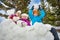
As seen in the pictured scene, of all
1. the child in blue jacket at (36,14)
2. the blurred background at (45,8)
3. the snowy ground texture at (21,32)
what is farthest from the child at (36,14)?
the snowy ground texture at (21,32)

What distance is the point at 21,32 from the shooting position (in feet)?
6.07

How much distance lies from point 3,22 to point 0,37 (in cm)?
15

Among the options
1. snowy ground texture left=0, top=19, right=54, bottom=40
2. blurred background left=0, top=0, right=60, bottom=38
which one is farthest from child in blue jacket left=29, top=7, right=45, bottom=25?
snowy ground texture left=0, top=19, right=54, bottom=40

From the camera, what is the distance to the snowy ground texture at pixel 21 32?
71.2 inches

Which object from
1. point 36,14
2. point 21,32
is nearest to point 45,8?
point 36,14

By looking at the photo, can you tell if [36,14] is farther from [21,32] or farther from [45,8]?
[21,32]

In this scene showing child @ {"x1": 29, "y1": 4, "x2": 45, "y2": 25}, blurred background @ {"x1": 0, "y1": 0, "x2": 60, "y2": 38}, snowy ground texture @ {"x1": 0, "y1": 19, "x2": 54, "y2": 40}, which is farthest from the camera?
blurred background @ {"x1": 0, "y1": 0, "x2": 60, "y2": 38}

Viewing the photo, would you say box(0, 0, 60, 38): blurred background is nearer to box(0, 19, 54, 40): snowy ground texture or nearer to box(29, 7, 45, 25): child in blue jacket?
box(29, 7, 45, 25): child in blue jacket

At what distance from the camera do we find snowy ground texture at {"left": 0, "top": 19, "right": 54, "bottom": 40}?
181 centimetres

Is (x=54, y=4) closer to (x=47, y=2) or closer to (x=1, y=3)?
(x=47, y=2)

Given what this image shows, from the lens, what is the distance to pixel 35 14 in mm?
3246

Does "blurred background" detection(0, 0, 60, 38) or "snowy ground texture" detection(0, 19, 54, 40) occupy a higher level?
"snowy ground texture" detection(0, 19, 54, 40)

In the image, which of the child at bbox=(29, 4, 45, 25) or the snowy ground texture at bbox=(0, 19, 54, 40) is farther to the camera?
the child at bbox=(29, 4, 45, 25)

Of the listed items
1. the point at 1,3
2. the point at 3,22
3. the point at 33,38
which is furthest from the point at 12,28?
the point at 1,3
